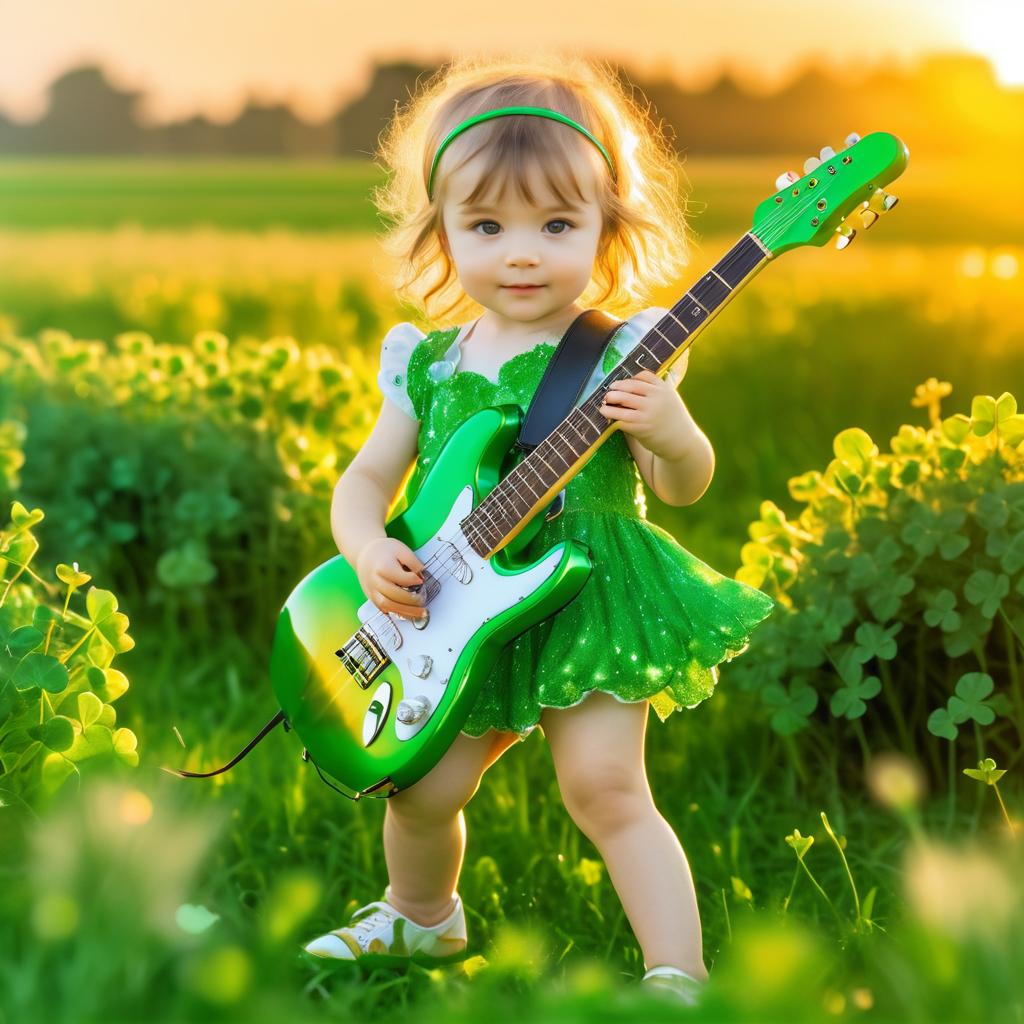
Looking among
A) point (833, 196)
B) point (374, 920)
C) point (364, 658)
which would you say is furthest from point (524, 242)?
point (374, 920)

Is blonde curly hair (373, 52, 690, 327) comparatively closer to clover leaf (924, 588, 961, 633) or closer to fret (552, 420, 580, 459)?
fret (552, 420, 580, 459)

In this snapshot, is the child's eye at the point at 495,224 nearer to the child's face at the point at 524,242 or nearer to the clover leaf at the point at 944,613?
the child's face at the point at 524,242

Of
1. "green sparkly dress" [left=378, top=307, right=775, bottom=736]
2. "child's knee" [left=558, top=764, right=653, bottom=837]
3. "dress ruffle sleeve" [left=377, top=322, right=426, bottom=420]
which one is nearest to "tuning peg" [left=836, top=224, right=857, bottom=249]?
"green sparkly dress" [left=378, top=307, right=775, bottom=736]

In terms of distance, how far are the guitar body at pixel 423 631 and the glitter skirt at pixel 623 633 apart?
113 mm

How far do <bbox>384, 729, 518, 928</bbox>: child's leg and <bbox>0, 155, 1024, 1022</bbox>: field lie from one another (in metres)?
0.15

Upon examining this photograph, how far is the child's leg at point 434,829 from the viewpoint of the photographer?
2.62 metres

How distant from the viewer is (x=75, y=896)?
1.61 metres

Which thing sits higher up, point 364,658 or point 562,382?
point 562,382

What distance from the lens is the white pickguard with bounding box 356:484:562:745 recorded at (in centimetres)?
241

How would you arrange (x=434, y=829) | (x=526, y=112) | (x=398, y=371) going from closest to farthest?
(x=526, y=112)
(x=434, y=829)
(x=398, y=371)

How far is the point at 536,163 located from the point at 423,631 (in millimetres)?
818

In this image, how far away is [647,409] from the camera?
7.84ft

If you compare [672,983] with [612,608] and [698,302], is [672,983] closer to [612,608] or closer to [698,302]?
[612,608]

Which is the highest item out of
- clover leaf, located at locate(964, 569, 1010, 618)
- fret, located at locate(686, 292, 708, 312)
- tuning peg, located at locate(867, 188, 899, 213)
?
tuning peg, located at locate(867, 188, 899, 213)
